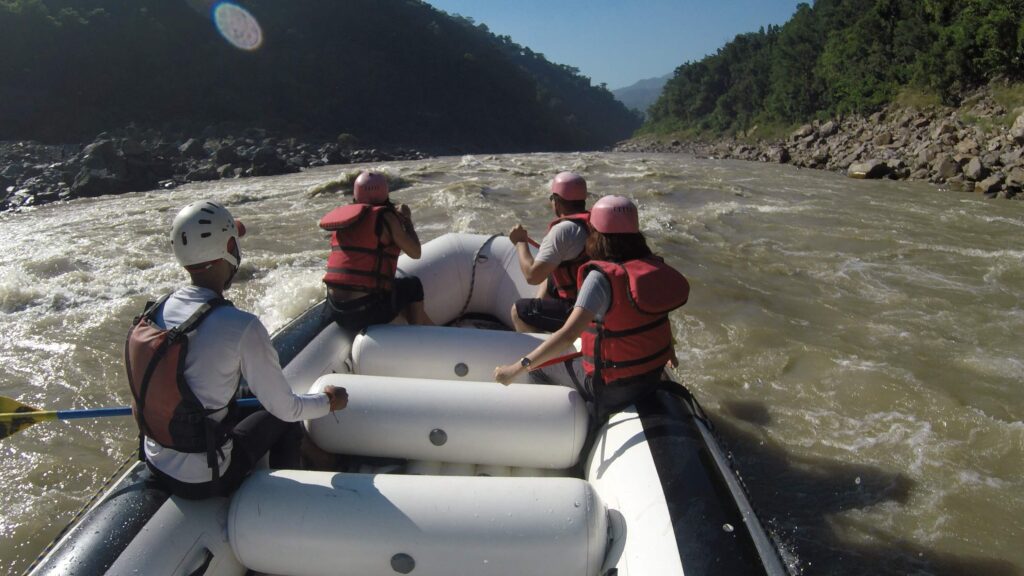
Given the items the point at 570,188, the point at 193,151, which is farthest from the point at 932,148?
the point at 193,151

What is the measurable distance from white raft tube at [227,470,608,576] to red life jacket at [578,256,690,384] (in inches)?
28.1

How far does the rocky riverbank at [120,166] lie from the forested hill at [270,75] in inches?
450

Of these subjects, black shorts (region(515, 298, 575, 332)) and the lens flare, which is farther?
the lens flare

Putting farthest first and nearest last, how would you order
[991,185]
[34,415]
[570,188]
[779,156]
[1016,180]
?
[779,156] → [991,185] → [1016,180] → [570,188] → [34,415]

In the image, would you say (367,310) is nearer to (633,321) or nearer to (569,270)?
(569,270)

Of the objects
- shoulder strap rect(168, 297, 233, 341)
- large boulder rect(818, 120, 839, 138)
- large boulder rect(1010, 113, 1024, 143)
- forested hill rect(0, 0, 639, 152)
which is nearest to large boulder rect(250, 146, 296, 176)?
forested hill rect(0, 0, 639, 152)

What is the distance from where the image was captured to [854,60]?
3469 cm

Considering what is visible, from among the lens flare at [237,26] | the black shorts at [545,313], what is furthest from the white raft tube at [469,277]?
the lens flare at [237,26]

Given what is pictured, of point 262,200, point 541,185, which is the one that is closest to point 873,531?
point 541,185

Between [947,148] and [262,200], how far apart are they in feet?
57.8

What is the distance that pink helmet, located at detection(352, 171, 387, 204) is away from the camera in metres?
3.65

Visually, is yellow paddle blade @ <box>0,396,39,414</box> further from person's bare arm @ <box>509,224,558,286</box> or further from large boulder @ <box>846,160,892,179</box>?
large boulder @ <box>846,160,892,179</box>

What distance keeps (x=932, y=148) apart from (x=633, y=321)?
60.3 feet

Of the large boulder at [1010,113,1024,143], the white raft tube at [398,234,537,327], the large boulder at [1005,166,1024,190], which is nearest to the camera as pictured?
the white raft tube at [398,234,537,327]
